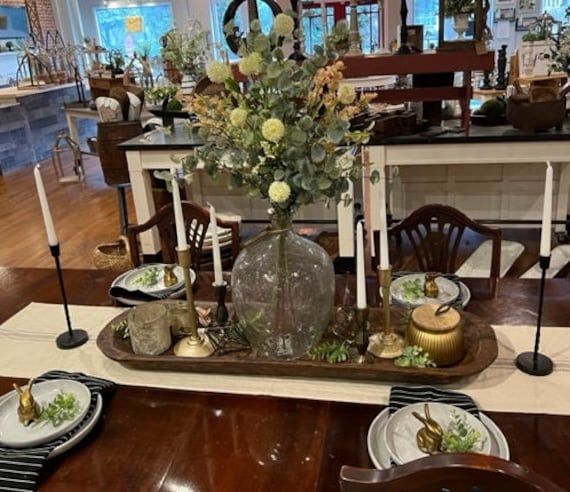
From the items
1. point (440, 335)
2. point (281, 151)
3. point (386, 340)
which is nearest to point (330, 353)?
point (386, 340)

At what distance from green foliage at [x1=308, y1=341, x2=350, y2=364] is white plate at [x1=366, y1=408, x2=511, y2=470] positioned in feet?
0.61

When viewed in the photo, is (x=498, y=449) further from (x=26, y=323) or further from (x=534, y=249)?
(x=534, y=249)

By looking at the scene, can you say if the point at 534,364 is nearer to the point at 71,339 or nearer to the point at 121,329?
the point at 121,329

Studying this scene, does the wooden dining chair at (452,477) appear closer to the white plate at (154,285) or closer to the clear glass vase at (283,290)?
the clear glass vase at (283,290)

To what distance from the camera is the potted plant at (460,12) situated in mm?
2572

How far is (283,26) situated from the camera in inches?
44.6

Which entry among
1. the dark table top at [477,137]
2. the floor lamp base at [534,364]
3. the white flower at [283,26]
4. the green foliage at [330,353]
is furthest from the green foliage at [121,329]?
the dark table top at [477,137]

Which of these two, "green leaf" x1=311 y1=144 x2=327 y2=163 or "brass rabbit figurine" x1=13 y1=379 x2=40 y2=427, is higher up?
"green leaf" x1=311 y1=144 x2=327 y2=163

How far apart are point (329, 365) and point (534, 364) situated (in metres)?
0.45

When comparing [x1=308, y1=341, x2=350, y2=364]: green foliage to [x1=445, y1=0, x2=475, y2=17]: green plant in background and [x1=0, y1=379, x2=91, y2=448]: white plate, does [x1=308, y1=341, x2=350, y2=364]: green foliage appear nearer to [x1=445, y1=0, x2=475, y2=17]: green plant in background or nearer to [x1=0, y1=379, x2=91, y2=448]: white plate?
[x1=0, y1=379, x2=91, y2=448]: white plate

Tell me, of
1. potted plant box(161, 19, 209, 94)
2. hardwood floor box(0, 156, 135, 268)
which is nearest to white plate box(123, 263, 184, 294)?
hardwood floor box(0, 156, 135, 268)

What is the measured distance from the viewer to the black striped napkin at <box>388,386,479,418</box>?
Answer: 1.13 meters

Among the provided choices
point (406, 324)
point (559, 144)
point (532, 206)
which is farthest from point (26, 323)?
point (532, 206)

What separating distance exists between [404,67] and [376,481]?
2244 millimetres
